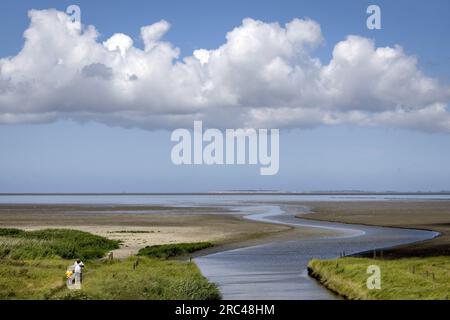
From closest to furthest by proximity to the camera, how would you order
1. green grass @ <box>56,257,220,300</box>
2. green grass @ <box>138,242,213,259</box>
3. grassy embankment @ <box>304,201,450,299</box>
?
green grass @ <box>56,257,220,300</box> < grassy embankment @ <box>304,201,450,299</box> < green grass @ <box>138,242,213,259</box>

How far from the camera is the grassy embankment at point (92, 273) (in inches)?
1464

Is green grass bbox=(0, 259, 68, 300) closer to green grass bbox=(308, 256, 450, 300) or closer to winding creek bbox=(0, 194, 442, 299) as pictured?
winding creek bbox=(0, 194, 442, 299)

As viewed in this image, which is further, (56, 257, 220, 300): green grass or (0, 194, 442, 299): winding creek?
(0, 194, 442, 299): winding creek

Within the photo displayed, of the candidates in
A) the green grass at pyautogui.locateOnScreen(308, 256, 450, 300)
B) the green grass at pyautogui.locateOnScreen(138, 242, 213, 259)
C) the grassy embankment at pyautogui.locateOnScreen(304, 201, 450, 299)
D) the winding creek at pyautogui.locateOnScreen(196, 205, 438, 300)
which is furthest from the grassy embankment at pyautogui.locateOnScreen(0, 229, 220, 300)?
the grassy embankment at pyautogui.locateOnScreen(304, 201, 450, 299)

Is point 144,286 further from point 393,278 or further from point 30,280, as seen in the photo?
point 393,278

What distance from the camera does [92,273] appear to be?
46.8m

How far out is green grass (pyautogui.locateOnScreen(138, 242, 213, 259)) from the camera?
207 ft

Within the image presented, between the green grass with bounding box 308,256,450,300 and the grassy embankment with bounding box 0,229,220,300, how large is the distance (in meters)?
10.3

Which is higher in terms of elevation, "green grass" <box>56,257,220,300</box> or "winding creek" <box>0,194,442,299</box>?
"green grass" <box>56,257,220,300</box>

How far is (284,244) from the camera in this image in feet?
247

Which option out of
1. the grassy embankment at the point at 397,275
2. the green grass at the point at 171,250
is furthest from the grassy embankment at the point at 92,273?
the grassy embankment at the point at 397,275

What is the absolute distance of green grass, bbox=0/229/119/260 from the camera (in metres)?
57.7

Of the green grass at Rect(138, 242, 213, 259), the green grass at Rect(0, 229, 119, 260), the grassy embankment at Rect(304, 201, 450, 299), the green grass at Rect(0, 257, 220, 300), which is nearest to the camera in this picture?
the green grass at Rect(0, 257, 220, 300)
